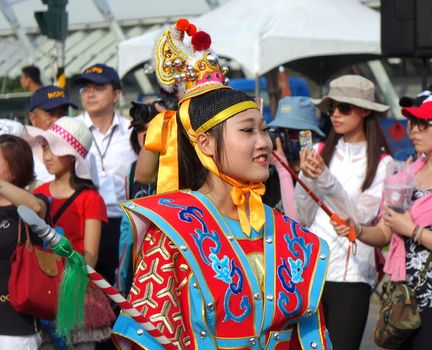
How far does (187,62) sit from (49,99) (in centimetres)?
393

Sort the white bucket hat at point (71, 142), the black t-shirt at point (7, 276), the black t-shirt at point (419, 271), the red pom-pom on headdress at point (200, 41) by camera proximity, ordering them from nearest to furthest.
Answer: the red pom-pom on headdress at point (200, 41)
the black t-shirt at point (7, 276)
the black t-shirt at point (419, 271)
the white bucket hat at point (71, 142)

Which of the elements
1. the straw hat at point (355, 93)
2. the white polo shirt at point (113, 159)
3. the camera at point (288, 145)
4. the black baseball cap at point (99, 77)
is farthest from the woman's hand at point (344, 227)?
the black baseball cap at point (99, 77)

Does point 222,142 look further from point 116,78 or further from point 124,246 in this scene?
point 116,78

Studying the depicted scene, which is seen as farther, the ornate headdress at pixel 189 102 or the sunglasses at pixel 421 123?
the sunglasses at pixel 421 123

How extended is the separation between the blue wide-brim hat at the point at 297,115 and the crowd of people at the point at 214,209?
0.5 inches

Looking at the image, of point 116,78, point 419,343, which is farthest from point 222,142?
point 116,78

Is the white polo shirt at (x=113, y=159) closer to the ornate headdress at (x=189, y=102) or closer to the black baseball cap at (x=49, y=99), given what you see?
the black baseball cap at (x=49, y=99)

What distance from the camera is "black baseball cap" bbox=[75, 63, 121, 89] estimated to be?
7.42 metres

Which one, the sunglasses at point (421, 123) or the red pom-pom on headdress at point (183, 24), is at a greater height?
the red pom-pom on headdress at point (183, 24)

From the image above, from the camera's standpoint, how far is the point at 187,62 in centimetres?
412

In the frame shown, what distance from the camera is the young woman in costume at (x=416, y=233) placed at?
5.32m

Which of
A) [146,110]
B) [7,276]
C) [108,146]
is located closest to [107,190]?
[108,146]

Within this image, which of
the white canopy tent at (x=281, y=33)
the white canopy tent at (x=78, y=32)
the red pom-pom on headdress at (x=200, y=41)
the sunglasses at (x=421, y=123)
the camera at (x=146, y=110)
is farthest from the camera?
the white canopy tent at (x=78, y=32)

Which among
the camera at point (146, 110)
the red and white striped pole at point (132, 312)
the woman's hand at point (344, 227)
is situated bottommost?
the woman's hand at point (344, 227)
